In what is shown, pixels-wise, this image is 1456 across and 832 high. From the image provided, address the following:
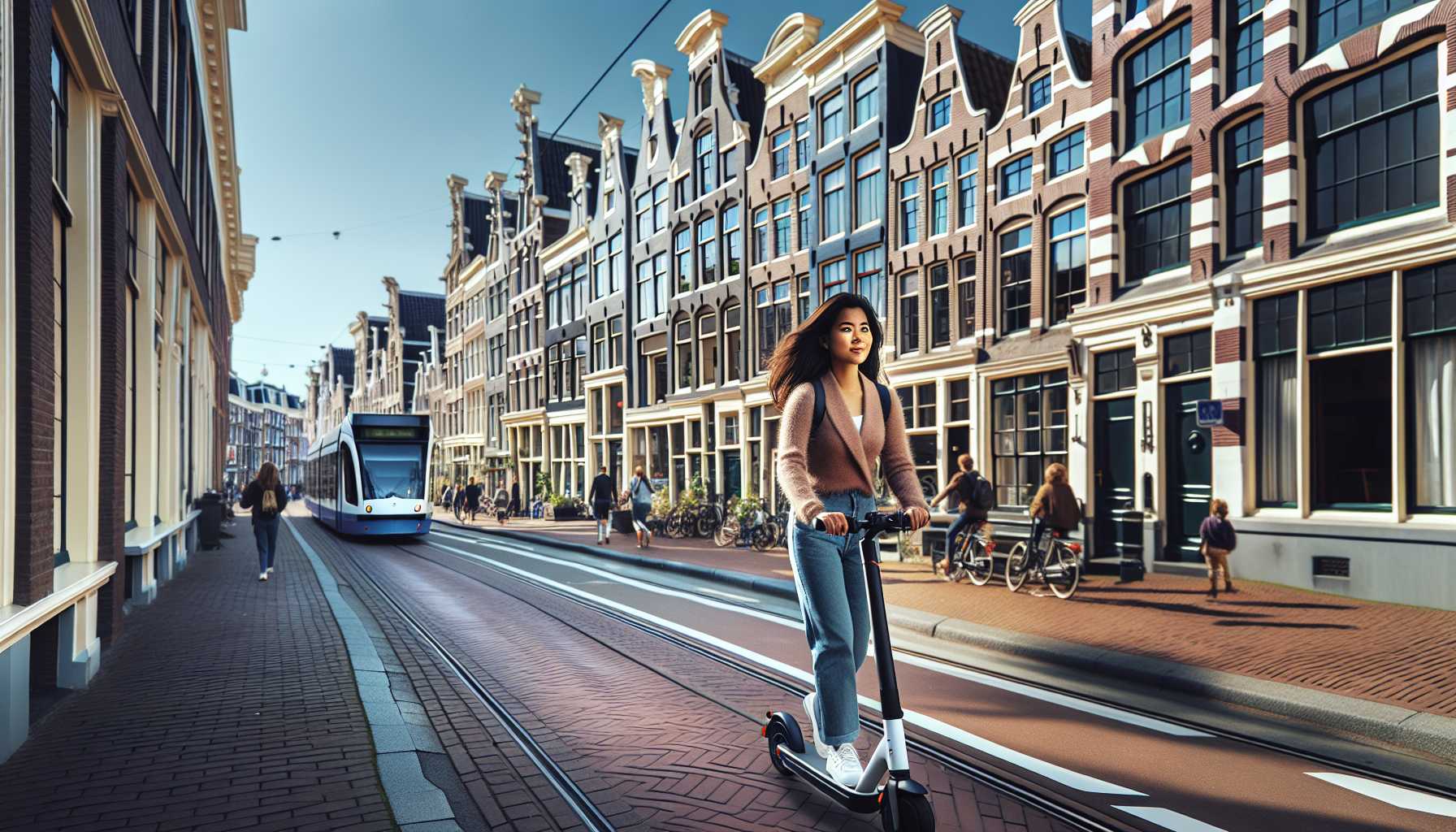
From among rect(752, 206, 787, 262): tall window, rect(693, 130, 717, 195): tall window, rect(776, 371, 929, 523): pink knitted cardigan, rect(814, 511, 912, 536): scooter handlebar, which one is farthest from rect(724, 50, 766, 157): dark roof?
rect(814, 511, 912, 536): scooter handlebar

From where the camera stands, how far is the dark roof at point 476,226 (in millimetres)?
48875

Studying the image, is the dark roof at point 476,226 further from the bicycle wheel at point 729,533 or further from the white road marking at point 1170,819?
the white road marking at point 1170,819

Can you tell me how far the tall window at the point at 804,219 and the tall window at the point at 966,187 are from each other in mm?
4850

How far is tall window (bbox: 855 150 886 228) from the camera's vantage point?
1917cm

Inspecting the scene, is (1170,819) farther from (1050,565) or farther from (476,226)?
(476,226)

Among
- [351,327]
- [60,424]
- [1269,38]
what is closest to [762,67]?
[1269,38]

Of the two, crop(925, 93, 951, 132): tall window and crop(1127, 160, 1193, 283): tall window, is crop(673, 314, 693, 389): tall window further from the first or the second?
crop(1127, 160, 1193, 283): tall window

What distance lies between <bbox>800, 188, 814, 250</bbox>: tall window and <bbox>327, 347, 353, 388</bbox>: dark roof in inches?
2946

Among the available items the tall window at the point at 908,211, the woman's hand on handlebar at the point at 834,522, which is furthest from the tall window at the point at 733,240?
the woman's hand on handlebar at the point at 834,522

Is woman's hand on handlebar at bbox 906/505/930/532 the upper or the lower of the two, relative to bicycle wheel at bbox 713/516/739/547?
upper

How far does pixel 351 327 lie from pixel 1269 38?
78.2 meters

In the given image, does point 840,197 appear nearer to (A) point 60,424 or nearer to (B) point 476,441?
(A) point 60,424

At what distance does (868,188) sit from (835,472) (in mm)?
17323

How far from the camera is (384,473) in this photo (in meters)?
19.2
